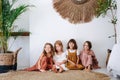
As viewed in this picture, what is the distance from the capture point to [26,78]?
2721 mm

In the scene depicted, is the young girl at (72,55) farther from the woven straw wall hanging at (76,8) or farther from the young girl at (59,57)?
the woven straw wall hanging at (76,8)

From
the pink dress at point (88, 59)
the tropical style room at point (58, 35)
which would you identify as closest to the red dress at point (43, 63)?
the tropical style room at point (58, 35)

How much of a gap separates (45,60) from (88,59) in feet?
1.98

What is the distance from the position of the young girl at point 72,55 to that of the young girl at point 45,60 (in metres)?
0.25

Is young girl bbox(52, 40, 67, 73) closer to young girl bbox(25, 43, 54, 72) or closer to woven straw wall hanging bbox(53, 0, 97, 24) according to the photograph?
young girl bbox(25, 43, 54, 72)

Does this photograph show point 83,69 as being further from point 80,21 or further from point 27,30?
point 27,30

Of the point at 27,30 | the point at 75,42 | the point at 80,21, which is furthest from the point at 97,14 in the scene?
the point at 27,30

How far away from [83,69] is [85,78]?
0.60 m

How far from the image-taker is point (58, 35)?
348cm

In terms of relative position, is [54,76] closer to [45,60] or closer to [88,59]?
[45,60]

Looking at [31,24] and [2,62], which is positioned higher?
[31,24]

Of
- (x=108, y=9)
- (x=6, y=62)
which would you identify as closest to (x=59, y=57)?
(x=6, y=62)

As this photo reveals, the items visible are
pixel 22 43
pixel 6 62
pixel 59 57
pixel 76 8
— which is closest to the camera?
pixel 6 62

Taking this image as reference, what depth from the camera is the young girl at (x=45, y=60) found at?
10.4 ft
